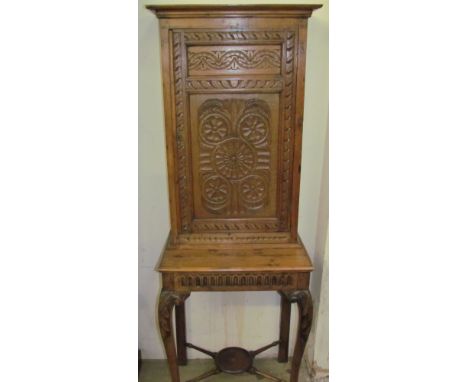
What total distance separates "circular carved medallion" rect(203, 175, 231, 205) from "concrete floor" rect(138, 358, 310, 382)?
102cm

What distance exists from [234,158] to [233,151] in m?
0.03

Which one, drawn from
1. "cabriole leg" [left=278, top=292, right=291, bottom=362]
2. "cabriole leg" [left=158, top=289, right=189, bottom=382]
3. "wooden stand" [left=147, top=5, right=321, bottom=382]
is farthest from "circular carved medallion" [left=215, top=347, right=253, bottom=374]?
"cabriole leg" [left=158, top=289, right=189, bottom=382]

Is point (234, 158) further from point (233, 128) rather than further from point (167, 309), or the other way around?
point (167, 309)

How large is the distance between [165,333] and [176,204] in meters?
0.54

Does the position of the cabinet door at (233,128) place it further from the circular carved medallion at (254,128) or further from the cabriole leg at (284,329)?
the cabriole leg at (284,329)

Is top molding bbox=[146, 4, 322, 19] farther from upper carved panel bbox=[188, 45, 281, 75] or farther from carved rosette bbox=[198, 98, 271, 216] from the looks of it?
carved rosette bbox=[198, 98, 271, 216]

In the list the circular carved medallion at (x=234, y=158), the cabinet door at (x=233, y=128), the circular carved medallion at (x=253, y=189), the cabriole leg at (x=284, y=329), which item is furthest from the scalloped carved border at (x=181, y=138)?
the cabriole leg at (x=284, y=329)

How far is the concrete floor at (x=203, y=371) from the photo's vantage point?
1.86 m

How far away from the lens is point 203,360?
6.57 ft

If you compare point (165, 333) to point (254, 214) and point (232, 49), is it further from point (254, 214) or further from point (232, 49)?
point (232, 49)

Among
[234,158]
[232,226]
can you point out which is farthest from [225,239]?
[234,158]

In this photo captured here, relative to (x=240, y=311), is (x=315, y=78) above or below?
above

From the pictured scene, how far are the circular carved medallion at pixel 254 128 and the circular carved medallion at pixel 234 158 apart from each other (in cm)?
4

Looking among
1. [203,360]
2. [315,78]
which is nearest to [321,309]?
[203,360]
